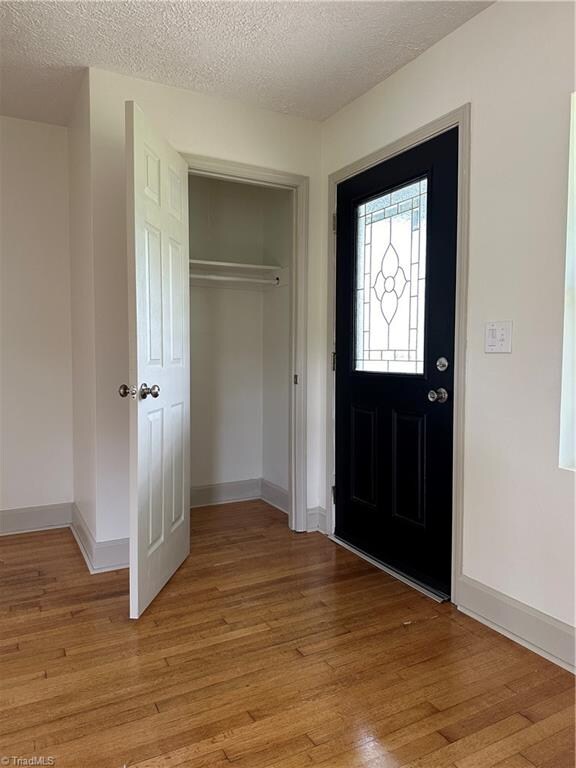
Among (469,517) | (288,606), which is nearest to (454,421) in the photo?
(469,517)

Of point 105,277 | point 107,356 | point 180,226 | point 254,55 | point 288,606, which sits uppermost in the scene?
point 254,55

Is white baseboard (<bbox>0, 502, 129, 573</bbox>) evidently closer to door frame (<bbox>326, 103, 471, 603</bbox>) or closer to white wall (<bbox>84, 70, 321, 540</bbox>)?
white wall (<bbox>84, 70, 321, 540</bbox>)

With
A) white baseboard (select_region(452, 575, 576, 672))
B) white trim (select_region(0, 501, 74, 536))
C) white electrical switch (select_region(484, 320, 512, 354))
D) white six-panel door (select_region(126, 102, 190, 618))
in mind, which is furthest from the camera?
white trim (select_region(0, 501, 74, 536))

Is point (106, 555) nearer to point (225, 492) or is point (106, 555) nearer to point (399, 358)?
point (225, 492)

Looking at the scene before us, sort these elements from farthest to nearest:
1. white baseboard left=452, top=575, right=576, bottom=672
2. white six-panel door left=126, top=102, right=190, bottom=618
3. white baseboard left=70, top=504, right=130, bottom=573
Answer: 1. white baseboard left=70, top=504, right=130, bottom=573
2. white six-panel door left=126, top=102, right=190, bottom=618
3. white baseboard left=452, top=575, right=576, bottom=672

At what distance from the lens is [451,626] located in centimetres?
212

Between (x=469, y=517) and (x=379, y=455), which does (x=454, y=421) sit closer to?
(x=469, y=517)

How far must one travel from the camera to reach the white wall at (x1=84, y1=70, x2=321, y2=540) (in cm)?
262

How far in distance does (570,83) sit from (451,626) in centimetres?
210

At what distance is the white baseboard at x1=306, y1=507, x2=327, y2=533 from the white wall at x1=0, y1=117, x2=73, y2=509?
1.58 m

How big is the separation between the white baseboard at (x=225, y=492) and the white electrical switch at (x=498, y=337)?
2384 millimetres

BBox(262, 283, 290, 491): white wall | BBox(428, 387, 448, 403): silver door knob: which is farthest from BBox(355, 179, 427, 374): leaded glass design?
BBox(262, 283, 290, 491): white wall

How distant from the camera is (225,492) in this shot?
392cm

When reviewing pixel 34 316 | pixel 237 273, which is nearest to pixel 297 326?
pixel 237 273
